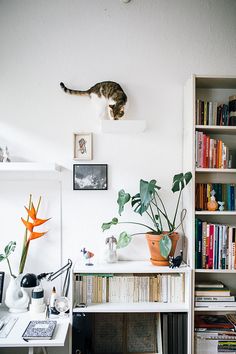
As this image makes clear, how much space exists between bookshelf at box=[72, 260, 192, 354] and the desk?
0.11m

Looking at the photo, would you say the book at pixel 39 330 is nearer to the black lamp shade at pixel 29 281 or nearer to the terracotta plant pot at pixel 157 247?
the black lamp shade at pixel 29 281

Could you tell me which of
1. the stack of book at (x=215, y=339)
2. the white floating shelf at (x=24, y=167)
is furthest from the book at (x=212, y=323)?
the white floating shelf at (x=24, y=167)

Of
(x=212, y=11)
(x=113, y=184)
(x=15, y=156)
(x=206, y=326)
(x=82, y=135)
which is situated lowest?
(x=206, y=326)

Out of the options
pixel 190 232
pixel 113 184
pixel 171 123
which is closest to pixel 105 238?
pixel 113 184

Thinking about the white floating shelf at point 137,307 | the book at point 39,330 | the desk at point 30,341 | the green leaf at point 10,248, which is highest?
the green leaf at point 10,248

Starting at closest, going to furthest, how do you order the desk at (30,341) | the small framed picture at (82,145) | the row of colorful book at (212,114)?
the desk at (30,341) < the row of colorful book at (212,114) < the small framed picture at (82,145)

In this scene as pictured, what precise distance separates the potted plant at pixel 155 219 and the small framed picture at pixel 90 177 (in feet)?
0.66

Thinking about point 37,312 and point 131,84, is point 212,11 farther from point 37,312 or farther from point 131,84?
point 37,312

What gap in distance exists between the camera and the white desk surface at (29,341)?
1847 millimetres

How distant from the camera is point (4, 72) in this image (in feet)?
7.97

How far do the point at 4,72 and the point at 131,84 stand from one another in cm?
92

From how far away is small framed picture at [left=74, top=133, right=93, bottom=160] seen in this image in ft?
7.86

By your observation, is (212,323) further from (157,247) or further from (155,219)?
(155,219)

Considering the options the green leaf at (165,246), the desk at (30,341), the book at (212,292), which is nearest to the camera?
the desk at (30,341)
